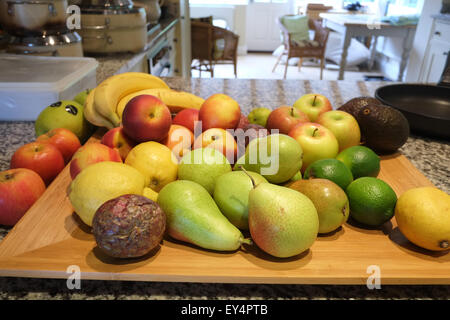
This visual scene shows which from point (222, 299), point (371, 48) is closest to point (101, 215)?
point (222, 299)

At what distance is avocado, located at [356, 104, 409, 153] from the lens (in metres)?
0.84

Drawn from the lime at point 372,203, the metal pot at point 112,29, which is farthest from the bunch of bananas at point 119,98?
the metal pot at point 112,29

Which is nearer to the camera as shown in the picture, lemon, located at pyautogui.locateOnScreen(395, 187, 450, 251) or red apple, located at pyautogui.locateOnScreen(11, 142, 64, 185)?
lemon, located at pyautogui.locateOnScreen(395, 187, 450, 251)

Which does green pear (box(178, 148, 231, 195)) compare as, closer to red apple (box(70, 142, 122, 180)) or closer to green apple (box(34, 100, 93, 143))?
red apple (box(70, 142, 122, 180))

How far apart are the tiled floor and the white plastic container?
13.5 ft

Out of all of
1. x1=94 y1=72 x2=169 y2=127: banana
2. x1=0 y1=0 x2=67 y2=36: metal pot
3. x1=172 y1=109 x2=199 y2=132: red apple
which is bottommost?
x1=172 y1=109 x2=199 y2=132: red apple

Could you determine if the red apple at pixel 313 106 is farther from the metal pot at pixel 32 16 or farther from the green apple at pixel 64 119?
the metal pot at pixel 32 16

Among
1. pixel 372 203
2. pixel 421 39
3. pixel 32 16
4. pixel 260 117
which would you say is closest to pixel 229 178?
pixel 372 203

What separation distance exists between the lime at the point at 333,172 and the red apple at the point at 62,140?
527 mm

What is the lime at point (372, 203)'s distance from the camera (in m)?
0.57

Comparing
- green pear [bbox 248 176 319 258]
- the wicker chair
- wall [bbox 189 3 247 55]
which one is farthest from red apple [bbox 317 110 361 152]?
wall [bbox 189 3 247 55]

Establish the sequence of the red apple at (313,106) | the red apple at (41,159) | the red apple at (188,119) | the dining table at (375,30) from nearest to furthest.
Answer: the red apple at (41,159)
the red apple at (188,119)
the red apple at (313,106)
the dining table at (375,30)

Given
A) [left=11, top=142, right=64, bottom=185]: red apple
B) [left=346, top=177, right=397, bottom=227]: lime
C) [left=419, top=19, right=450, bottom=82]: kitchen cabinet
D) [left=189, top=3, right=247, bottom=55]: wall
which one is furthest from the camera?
[left=189, top=3, right=247, bottom=55]: wall

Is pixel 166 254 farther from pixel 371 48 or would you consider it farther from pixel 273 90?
pixel 371 48
